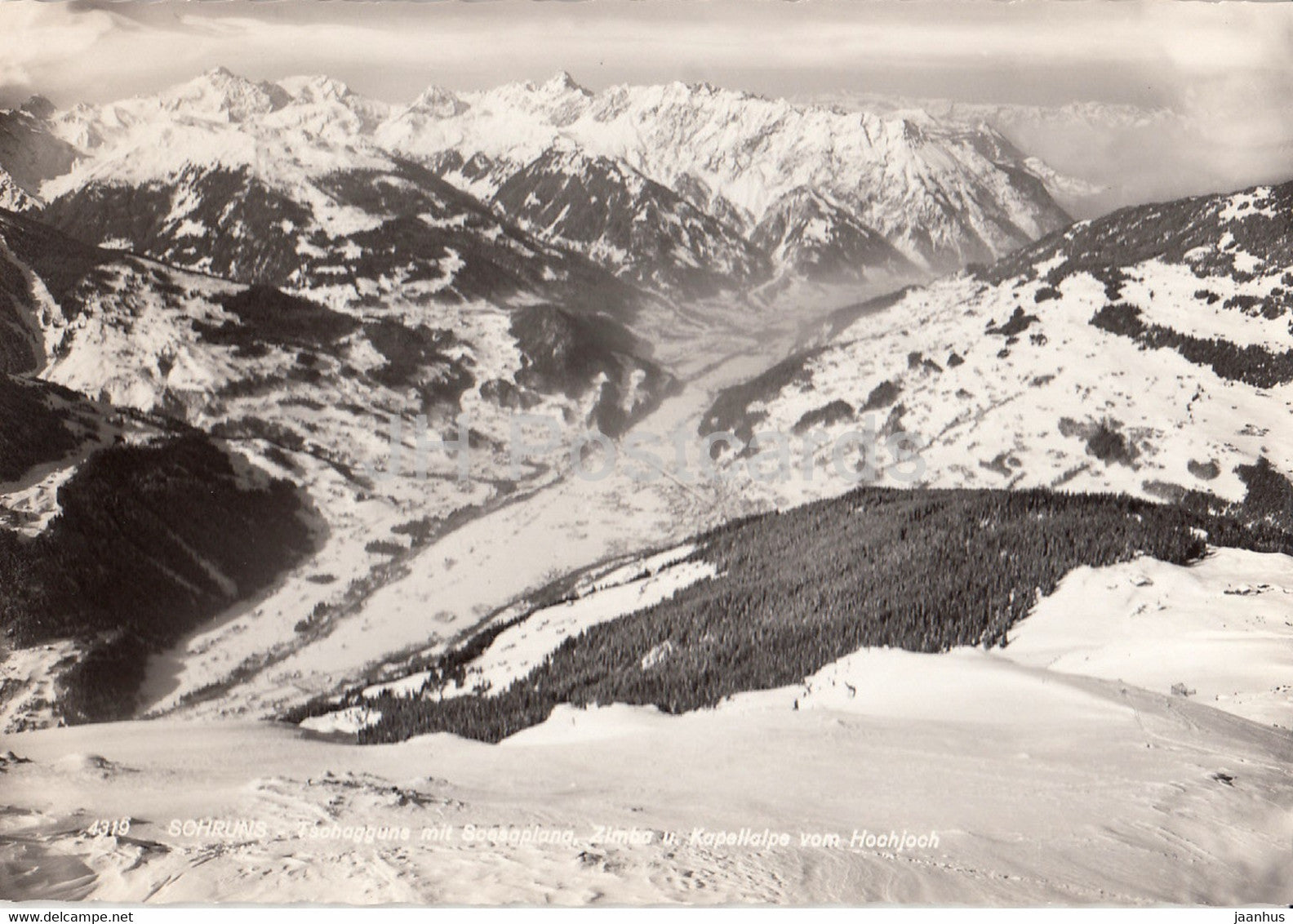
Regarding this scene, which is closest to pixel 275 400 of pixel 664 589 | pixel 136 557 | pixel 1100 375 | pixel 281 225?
pixel 136 557

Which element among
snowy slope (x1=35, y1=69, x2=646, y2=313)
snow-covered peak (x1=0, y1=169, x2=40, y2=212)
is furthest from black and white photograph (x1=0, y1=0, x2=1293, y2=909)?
snow-covered peak (x1=0, y1=169, x2=40, y2=212)

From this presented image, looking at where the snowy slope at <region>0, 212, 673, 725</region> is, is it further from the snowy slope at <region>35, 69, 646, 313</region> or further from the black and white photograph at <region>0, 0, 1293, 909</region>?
the snowy slope at <region>35, 69, 646, 313</region>

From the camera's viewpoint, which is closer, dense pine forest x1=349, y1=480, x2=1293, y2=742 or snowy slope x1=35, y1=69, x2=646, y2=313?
dense pine forest x1=349, y1=480, x2=1293, y2=742

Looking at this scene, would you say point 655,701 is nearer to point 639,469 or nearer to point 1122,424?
point 1122,424

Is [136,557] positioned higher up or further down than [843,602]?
further down

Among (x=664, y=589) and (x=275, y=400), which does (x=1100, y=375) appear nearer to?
(x=664, y=589)

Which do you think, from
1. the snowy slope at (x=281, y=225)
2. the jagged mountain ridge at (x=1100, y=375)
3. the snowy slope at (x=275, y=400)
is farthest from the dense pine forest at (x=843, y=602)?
the snowy slope at (x=281, y=225)
